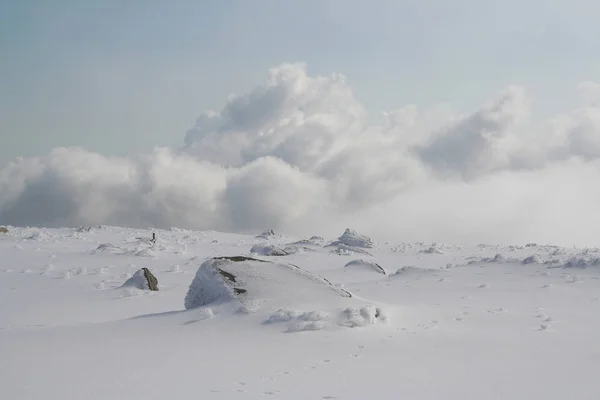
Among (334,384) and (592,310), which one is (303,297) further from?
(592,310)

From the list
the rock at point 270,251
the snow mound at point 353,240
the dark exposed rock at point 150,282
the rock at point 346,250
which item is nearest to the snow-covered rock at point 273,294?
the dark exposed rock at point 150,282

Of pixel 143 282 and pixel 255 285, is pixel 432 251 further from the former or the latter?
pixel 255 285

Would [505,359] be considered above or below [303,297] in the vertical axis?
below

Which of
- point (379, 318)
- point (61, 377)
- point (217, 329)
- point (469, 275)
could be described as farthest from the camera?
point (469, 275)

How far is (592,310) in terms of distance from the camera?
8.72 metres

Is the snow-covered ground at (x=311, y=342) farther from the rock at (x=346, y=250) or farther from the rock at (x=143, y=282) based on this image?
the rock at (x=346, y=250)

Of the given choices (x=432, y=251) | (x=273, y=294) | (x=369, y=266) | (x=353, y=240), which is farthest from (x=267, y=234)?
(x=273, y=294)

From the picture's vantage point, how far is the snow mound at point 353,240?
27.7 meters

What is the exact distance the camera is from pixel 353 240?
2797 centimetres

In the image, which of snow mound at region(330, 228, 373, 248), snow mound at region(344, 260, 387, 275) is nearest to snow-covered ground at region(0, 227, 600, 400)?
snow mound at region(344, 260, 387, 275)

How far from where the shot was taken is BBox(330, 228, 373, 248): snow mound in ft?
90.9

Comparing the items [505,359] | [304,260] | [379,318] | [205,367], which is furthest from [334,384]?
[304,260]

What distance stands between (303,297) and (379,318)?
4.13ft

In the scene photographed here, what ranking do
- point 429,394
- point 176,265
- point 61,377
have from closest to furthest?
point 429,394
point 61,377
point 176,265
